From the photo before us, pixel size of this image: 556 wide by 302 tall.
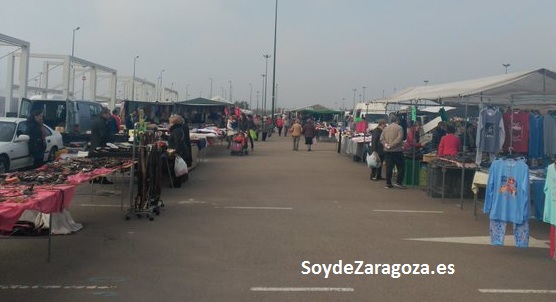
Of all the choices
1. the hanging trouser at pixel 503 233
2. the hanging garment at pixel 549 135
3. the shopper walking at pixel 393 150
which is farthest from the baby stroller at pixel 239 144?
the hanging trouser at pixel 503 233

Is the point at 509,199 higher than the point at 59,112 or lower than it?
lower

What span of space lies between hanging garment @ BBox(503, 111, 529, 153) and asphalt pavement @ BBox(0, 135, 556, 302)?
4.41ft

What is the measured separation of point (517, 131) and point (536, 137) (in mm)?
320

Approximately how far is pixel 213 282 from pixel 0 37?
17.8 metres

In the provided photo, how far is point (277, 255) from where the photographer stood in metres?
7.03

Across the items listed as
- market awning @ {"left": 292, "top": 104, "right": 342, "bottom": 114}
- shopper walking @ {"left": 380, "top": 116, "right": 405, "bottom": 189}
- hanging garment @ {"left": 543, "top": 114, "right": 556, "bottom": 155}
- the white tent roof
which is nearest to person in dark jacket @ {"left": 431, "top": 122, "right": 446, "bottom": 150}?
Answer: shopper walking @ {"left": 380, "top": 116, "right": 405, "bottom": 189}

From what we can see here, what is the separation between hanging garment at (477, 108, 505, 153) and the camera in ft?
32.2

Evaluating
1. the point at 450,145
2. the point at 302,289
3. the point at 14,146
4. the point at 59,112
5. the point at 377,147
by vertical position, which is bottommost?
the point at 302,289

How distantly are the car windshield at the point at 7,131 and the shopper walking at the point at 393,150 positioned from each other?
936cm

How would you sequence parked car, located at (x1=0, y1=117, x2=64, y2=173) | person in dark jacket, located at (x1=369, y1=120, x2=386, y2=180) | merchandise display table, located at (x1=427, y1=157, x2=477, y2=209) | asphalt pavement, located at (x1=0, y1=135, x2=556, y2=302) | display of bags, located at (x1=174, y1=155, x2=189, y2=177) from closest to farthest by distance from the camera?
asphalt pavement, located at (x1=0, y1=135, x2=556, y2=302) < merchandise display table, located at (x1=427, y1=157, x2=477, y2=209) < display of bags, located at (x1=174, y1=155, x2=189, y2=177) < parked car, located at (x1=0, y1=117, x2=64, y2=173) < person in dark jacket, located at (x1=369, y1=120, x2=386, y2=180)

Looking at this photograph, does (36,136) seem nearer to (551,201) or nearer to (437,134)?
(437,134)

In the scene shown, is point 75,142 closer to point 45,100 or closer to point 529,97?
point 45,100

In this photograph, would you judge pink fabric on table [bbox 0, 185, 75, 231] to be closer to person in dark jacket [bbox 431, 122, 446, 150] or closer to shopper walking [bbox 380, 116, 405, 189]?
shopper walking [bbox 380, 116, 405, 189]

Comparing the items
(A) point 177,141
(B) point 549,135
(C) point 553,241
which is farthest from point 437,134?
A: (C) point 553,241
